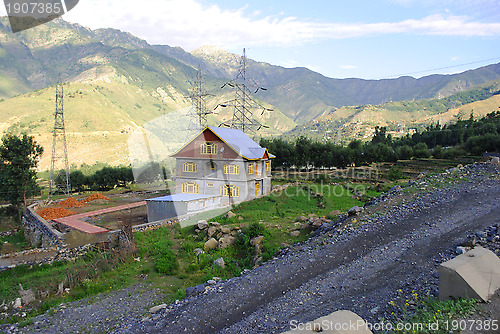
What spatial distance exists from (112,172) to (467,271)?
59.1 m

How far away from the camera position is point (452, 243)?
9.97 meters

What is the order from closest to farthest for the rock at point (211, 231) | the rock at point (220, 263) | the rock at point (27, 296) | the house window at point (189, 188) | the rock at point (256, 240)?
the rock at point (27, 296) < the rock at point (220, 263) < the rock at point (256, 240) < the rock at point (211, 231) < the house window at point (189, 188)

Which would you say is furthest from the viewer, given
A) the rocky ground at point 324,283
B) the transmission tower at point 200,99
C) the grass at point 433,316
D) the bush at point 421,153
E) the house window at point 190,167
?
the bush at point 421,153

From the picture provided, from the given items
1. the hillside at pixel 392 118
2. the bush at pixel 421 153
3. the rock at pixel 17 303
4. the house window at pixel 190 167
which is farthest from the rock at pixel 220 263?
the hillside at pixel 392 118

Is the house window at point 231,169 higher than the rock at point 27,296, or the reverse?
the house window at point 231,169

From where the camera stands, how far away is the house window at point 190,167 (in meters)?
30.5

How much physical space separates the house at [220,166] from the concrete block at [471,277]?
2315 cm

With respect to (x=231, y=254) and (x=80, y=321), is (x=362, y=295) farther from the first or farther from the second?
(x=80, y=321)

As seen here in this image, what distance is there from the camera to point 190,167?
3072 centimetres

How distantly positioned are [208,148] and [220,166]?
2314mm

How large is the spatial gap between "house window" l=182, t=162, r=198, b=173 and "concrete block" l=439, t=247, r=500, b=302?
86.1 feet

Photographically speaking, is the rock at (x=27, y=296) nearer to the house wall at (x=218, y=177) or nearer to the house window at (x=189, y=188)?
the house wall at (x=218, y=177)

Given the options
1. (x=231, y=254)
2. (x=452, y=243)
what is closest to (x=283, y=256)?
(x=231, y=254)

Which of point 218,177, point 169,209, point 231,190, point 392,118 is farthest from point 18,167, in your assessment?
point 392,118
